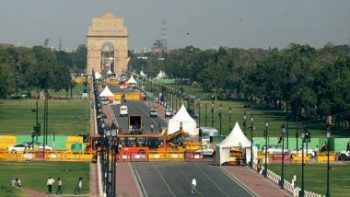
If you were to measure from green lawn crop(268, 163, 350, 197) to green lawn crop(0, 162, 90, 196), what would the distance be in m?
11.4

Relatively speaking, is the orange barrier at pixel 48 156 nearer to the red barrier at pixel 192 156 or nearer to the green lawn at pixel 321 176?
the red barrier at pixel 192 156

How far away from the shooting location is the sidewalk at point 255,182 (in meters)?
58.3

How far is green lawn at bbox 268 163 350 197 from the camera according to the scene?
60.2 meters

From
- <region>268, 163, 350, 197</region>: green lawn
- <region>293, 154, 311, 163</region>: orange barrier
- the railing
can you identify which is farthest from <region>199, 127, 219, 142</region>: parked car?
the railing

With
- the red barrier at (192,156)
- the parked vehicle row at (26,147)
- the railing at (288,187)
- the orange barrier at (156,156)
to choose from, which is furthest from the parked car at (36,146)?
the railing at (288,187)

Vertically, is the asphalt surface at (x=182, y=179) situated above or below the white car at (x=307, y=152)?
below

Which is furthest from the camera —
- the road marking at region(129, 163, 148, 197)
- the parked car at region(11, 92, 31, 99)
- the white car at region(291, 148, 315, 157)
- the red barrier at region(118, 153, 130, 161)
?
the parked car at region(11, 92, 31, 99)

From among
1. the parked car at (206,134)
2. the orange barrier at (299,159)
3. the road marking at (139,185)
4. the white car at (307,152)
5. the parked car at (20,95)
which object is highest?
the parked car at (20,95)

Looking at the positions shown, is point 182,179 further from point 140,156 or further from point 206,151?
point 206,151

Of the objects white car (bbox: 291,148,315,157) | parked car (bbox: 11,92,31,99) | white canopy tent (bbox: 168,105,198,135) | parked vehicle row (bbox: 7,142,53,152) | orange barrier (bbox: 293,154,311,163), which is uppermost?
parked car (bbox: 11,92,31,99)

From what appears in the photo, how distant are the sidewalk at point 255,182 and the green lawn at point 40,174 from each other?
822 cm

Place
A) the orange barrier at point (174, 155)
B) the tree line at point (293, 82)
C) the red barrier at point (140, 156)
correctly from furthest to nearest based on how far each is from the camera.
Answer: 1. the tree line at point (293, 82)
2. the orange barrier at point (174, 155)
3. the red barrier at point (140, 156)

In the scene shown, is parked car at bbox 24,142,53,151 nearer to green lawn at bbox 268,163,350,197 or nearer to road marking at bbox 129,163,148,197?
road marking at bbox 129,163,148,197

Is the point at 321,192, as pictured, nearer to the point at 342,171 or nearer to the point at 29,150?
the point at 342,171
